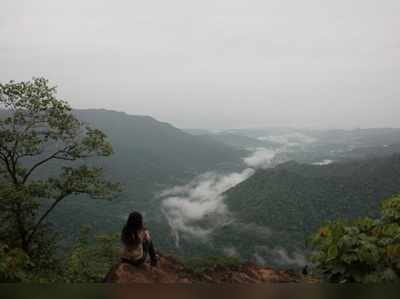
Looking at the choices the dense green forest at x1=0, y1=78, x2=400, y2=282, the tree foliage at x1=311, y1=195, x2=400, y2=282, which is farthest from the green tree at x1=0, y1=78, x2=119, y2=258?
the tree foliage at x1=311, y1=195, x2=400, y2=282

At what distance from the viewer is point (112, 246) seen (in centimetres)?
1855

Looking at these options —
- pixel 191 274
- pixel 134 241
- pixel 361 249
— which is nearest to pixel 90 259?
pixel 191 274

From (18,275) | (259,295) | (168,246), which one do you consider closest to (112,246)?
(18,275)

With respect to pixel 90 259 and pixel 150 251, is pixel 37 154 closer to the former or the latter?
pixel 90 259

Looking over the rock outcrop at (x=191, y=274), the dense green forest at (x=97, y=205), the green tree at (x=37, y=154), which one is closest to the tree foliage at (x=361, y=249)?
the dense green forest at (x=97, y=205)

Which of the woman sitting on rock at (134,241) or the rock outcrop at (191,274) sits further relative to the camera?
the woman sitting on rock at (134,241)

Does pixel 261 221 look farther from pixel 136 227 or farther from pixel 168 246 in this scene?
pixel 136 227

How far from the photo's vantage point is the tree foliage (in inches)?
154

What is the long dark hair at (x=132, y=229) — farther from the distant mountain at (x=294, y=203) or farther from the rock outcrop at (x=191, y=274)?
the distant mountain at (x=294, y=203)

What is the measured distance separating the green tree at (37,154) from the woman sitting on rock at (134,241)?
332 inches

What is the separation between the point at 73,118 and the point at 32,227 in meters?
5.47

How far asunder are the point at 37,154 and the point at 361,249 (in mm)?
15191

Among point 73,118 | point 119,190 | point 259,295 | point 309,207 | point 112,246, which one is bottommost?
point 309,207

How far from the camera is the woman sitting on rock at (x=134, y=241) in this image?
7.47 metres
